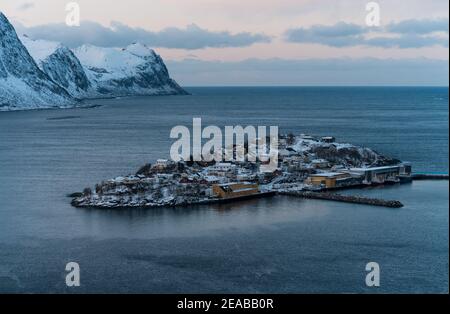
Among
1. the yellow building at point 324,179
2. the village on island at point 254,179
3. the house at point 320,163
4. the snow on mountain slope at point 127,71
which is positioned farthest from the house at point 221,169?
the snow on mountain slope at point 127,71

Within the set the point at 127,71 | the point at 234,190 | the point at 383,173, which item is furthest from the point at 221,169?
the point at 127,71

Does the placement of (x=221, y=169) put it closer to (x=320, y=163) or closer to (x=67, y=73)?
(x=320, y=163)

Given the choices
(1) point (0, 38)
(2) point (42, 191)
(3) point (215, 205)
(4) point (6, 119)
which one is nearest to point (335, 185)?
(3) point (215, 205)

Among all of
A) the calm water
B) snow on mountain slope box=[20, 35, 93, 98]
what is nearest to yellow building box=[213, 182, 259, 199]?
the calm water

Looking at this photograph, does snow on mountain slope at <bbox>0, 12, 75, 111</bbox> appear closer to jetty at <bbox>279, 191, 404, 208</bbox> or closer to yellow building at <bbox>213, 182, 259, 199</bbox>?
yellow building at <bbox>213, 182, 259, 199</bbox>

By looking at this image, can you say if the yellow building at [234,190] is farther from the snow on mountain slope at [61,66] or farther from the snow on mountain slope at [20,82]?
the snow on mountain slope at [61,66]
